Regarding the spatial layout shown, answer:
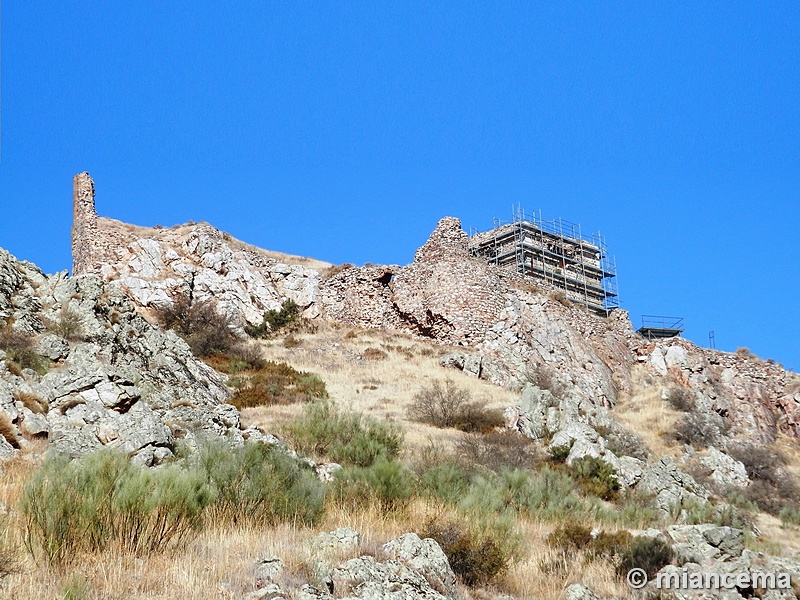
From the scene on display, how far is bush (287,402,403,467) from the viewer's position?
1257 centimetres

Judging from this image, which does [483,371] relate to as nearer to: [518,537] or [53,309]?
[53,309]

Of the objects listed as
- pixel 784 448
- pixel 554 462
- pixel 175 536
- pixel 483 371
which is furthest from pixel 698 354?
pixel 175 536

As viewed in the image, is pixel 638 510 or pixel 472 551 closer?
pixel 472 551

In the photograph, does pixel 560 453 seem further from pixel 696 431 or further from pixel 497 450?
pixel 696 431

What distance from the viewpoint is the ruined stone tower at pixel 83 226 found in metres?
29.7

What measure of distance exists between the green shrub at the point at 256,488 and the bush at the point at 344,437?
3.56 meters

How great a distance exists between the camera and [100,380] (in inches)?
418

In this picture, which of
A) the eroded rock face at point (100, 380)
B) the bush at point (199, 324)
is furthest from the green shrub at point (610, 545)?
the bush at point (199, 324)

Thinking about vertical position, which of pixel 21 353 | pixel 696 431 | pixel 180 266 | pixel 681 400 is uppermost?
pixel 180 266

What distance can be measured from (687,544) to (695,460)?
44.1 ft

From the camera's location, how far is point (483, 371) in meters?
25.8

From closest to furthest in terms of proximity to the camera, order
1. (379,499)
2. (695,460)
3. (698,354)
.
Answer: (379,499)
(695,460)
(698,354)

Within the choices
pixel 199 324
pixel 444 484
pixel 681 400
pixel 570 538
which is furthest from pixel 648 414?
pixel 570 538

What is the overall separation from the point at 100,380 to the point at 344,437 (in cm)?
467
